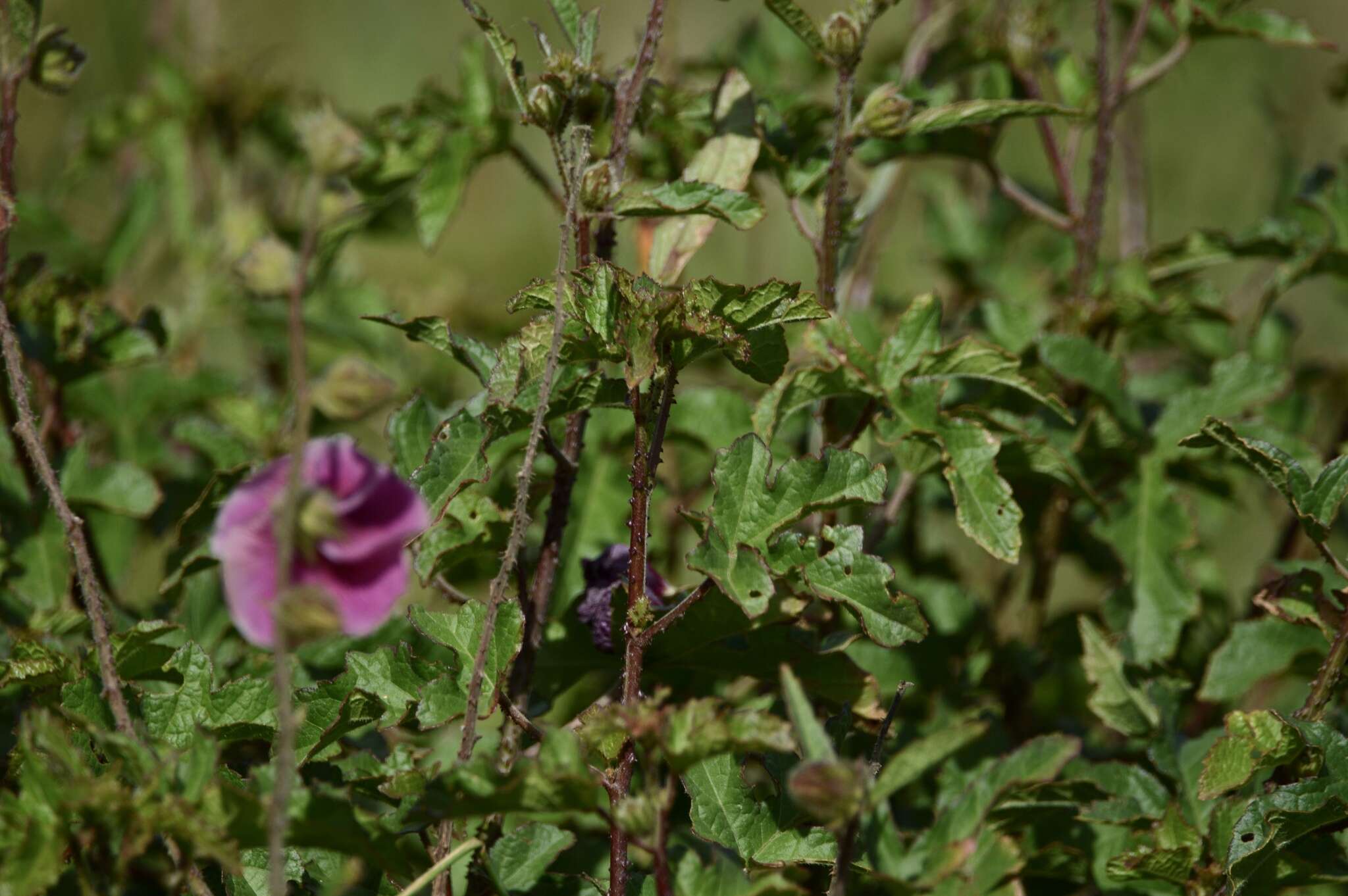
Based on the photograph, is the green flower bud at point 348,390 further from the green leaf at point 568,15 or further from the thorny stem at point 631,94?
the green leaf at point 568,15

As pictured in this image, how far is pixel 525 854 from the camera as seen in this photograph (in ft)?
3.34

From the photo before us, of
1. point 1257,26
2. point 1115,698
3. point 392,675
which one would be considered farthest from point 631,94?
point 1257,26

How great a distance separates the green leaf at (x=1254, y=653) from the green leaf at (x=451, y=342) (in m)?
0.90

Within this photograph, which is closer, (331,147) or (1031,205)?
(331,147)

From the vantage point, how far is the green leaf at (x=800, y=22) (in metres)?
1.20

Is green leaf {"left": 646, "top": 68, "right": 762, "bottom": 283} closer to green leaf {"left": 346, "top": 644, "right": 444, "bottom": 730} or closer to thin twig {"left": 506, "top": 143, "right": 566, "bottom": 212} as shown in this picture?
thin twig {"left": 506, "top": 143, "right": 566, "bottom": 212}

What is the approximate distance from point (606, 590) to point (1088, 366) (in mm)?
684

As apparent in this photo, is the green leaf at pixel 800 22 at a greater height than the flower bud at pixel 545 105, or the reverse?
the green leaf at pixel 800 22

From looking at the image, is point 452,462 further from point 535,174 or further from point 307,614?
point 535,174

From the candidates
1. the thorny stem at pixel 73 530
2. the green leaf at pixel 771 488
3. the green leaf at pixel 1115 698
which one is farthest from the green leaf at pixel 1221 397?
the thorny stem at pixel 73 530

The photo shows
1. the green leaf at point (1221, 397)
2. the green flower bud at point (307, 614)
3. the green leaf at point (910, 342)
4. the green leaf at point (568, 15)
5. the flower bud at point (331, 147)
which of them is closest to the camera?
the green flower bud at point (307, 614)

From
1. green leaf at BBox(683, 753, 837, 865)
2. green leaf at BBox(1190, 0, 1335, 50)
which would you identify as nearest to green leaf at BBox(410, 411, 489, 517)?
green leaf at BBox(683, 753, 837, 865)

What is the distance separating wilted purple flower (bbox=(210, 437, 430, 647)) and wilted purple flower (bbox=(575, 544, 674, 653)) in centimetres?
39

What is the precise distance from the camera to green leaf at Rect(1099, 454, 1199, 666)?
148 cm
